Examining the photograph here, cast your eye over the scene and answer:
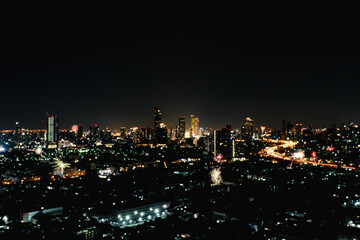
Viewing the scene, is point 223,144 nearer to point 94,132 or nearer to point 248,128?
point 248,128

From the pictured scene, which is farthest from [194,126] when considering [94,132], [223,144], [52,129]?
[223,144]

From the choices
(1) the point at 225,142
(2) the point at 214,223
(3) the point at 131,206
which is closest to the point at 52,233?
(3) the point at 131,206

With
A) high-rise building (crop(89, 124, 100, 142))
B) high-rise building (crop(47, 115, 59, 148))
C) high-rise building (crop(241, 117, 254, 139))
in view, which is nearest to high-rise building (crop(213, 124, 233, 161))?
high-rise building (crop(241, 117, 254, 139))

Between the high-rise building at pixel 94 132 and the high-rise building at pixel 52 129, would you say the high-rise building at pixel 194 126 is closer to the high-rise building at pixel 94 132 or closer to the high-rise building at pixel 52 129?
the high-rise building at pixel 94 132

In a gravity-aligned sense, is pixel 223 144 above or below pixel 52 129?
below

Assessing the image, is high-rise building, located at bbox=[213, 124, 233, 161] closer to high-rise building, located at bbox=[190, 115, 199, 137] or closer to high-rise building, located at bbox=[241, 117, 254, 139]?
high-rise building, located at bbox=[241, 117, 254, 139]

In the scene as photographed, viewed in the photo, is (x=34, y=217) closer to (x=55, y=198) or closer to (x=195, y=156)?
(x=55, y=198)

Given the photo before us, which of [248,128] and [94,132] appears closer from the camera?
[248,128]

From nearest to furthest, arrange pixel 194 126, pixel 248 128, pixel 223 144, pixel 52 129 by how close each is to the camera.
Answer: pixel 223 144, pixel 52 129, pixel 248 128, pixel 194 126

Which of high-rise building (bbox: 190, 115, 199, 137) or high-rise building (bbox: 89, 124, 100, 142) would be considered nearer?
high-rise building (bbox: 89, 124, 100, 142)

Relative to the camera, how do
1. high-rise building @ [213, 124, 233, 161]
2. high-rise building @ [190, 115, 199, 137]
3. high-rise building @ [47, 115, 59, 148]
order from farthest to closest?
high-rise building @ [190, 115, 199, 137] < high-rise building @ [47, 115, 59, 148] < high-rise building @ [213, 124, 233, 161]

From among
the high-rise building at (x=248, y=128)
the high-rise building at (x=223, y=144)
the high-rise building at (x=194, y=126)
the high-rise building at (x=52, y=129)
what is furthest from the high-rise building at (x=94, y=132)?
the high-rise building at (x=223, y=144)
